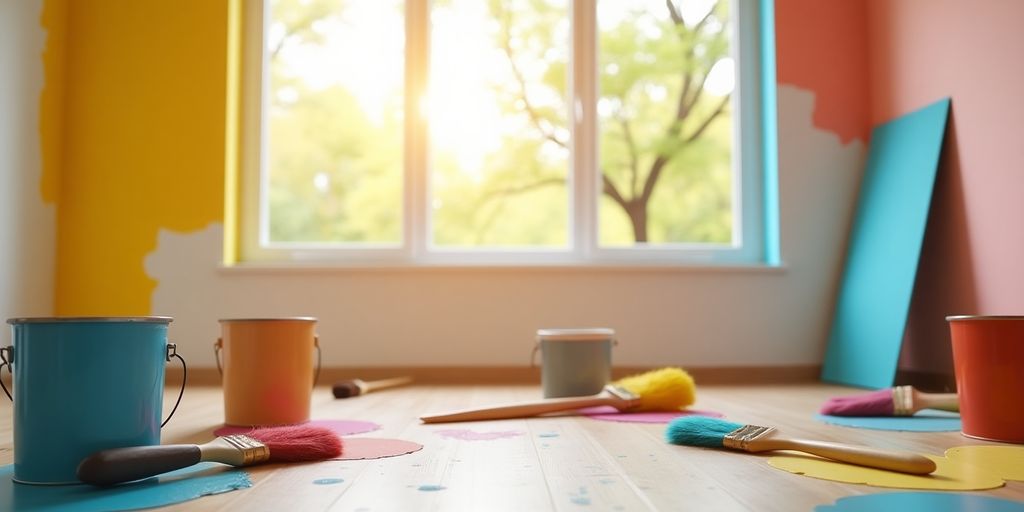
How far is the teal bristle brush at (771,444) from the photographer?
1.32 meters

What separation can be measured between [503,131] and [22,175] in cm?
201

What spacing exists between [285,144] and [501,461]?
8.48 ft

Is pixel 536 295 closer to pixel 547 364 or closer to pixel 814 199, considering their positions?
pixel 547 364

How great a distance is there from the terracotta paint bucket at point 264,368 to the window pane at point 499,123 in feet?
5.91

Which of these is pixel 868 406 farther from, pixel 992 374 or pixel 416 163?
pixel 416 163

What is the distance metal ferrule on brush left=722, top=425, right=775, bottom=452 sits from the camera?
1.55 m

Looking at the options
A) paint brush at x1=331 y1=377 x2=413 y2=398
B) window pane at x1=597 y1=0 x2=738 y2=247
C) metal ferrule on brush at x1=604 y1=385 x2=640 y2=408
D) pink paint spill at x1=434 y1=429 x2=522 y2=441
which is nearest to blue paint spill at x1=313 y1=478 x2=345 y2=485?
pink paint spill at x1=434 y1=429 x2=522 y2=441

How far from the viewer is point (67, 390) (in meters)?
1.23

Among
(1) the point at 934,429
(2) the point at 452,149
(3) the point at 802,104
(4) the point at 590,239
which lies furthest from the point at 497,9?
Result: (1) the point at 934,429

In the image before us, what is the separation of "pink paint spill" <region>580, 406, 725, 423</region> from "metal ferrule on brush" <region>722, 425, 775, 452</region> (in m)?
0.48

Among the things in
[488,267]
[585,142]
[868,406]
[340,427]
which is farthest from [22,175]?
[868,406]

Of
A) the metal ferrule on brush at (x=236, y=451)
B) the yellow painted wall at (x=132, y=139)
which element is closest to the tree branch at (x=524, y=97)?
the yellow painted wall at (x=132, y=139)

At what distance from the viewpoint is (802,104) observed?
142 inches

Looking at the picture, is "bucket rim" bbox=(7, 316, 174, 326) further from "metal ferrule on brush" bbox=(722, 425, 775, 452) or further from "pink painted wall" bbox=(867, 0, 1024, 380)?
"pink painted wall" bbox=(867, 0, 1024, 380)
